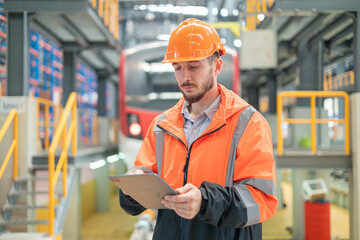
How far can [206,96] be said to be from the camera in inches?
66.4

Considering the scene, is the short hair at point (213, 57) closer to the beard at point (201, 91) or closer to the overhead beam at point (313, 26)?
the beard at point (201, 91)

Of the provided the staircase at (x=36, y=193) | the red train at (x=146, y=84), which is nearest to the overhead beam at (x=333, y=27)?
the red train at (x=146, y=84)

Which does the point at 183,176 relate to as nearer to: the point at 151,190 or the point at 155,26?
the point at 151,190

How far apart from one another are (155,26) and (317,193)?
47.9 feet

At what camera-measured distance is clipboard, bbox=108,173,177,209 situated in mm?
1278

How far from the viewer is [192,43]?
160cm

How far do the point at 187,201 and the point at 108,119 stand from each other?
10.7m

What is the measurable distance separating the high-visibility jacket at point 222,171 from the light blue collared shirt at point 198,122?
0.12 feet

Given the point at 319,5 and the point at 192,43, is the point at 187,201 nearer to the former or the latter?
the point at 192,43

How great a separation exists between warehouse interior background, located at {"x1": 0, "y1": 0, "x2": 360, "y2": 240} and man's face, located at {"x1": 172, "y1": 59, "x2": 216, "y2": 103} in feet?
10.5

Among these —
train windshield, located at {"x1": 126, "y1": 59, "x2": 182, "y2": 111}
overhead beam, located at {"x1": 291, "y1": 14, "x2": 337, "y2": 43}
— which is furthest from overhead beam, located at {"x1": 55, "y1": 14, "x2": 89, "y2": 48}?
overhead beam, located at {"x1": 291, "y1": 14, "x2": 337, "y2": 43}

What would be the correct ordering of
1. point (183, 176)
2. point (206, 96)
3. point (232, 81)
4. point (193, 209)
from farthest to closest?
point (232, 81), point (206, 96), point (183, 176), point (193, 209)

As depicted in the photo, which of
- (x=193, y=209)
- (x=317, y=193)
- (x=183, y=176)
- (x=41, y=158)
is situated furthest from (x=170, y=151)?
(x=317, y=193)

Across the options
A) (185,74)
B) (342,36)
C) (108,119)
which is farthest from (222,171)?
(108,119)
